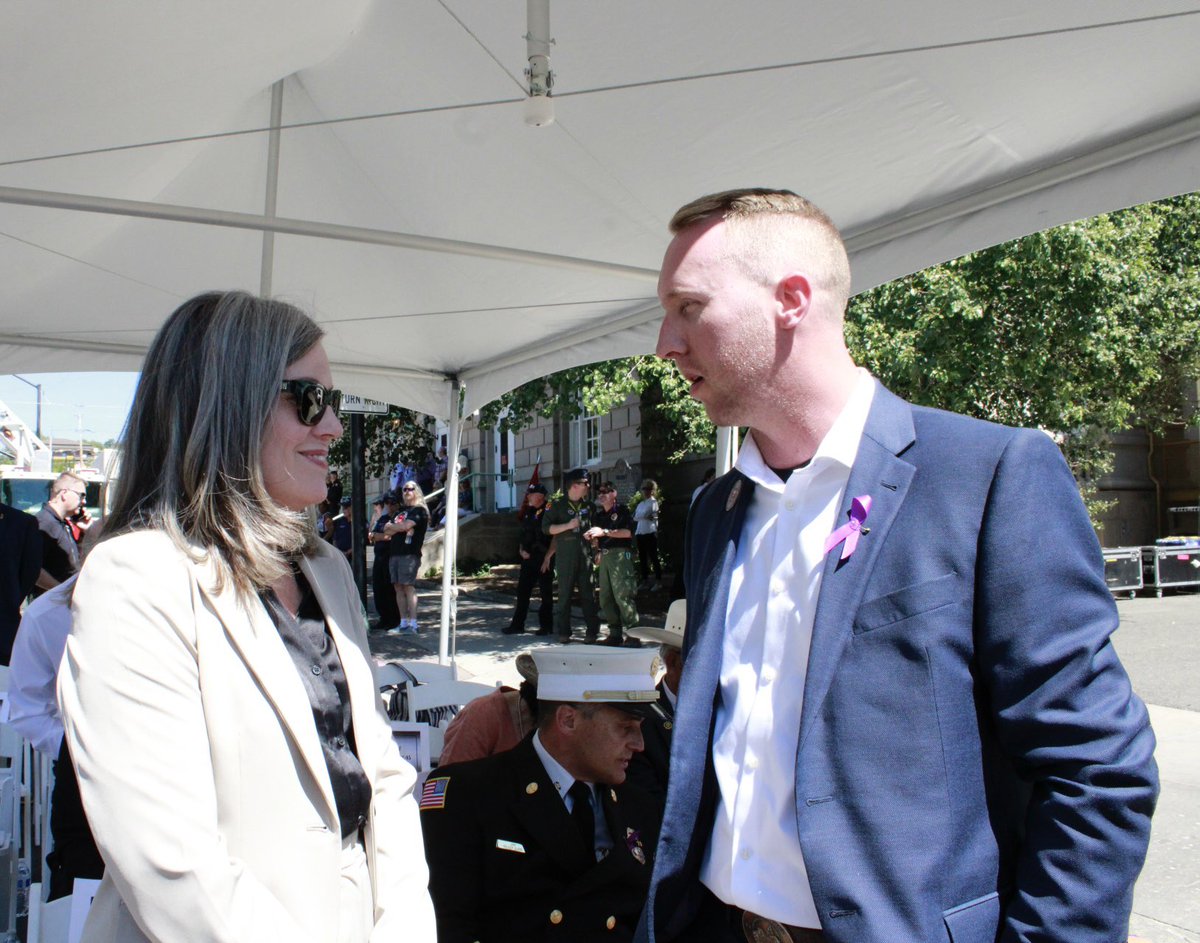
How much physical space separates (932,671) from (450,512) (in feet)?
22.4

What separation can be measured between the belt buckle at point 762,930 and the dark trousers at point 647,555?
48.2 ft

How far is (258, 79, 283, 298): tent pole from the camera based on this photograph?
4.53 metres

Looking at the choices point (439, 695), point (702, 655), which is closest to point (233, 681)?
point (702, 655)

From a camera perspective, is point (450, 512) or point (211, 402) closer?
point (211, 402)

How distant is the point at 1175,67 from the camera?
3.09m

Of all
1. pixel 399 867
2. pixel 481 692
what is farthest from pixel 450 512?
pixel 399 867

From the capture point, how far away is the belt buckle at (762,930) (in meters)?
1.43

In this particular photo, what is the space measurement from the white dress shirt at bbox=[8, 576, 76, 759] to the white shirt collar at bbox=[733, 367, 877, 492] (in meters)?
2.50

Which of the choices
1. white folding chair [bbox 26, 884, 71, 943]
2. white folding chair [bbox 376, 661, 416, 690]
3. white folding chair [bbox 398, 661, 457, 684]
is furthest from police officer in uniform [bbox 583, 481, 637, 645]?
white folding chair [bbox 26, 884, 71, 943]

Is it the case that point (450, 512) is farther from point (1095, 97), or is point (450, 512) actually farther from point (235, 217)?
point (1095, 97)

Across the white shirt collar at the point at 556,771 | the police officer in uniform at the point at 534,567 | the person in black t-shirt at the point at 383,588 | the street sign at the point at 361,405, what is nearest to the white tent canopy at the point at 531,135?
the street sign at the point at 361,405

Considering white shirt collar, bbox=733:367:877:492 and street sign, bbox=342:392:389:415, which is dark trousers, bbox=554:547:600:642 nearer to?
street sign, bbox=342:392:389:415

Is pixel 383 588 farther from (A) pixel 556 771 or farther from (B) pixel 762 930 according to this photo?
(B) pixel 762 930

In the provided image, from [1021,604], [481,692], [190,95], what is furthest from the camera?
[481,692]
